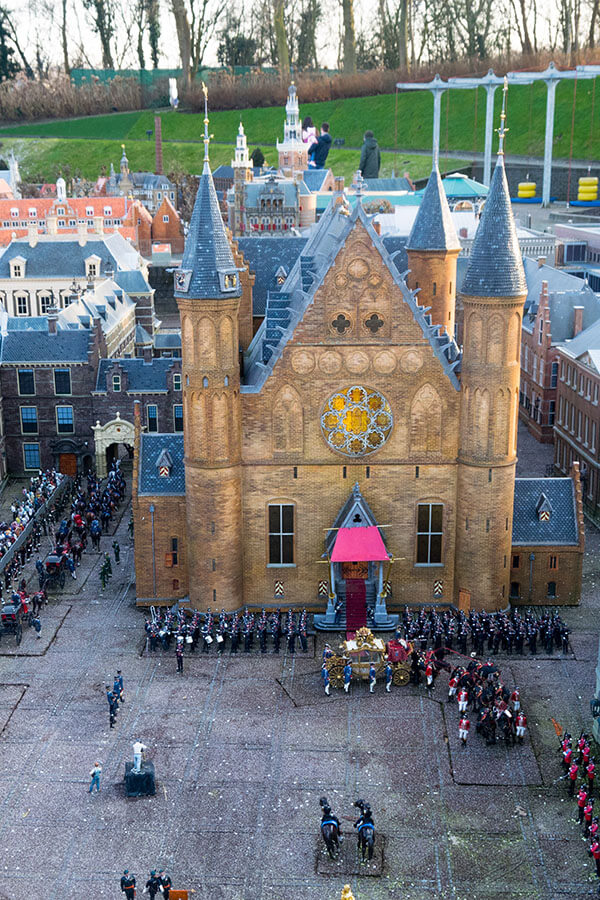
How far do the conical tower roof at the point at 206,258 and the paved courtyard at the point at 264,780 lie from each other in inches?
588

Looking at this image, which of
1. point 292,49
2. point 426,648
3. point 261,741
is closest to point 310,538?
point 426,648

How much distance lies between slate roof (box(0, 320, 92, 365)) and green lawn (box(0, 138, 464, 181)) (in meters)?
115

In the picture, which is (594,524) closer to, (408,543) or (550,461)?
(550,461)

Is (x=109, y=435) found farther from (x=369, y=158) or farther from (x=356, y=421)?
(x=369, y=158)

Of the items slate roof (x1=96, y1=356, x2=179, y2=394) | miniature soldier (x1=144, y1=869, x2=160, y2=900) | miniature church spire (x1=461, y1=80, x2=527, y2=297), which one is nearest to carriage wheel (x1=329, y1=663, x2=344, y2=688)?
miniature soldier (x1=144, y1=869, x2=160, y2=900)

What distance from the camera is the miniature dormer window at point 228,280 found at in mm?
42969

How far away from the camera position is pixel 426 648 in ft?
145

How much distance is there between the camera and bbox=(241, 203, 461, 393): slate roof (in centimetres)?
4319

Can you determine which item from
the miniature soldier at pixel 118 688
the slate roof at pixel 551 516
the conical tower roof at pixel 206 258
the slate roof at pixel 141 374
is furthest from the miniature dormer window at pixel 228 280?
the slate roof at pixel 141 374

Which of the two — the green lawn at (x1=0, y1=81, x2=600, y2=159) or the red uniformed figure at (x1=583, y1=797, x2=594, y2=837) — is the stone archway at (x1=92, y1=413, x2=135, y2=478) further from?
the green lawn at (x1=0, y1=81, x2=600, y2=159)

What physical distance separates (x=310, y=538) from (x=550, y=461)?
2739 centimetres

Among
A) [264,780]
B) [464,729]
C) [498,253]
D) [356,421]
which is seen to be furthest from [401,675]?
[498,253]

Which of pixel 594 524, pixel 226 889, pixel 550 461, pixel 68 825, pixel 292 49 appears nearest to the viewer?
pixel 226 889

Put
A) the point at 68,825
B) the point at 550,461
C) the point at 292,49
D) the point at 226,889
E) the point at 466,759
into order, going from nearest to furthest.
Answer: the point at 226,889 < the point at 68,825 < the point at 466,759 < the point at 550,461 < the point at 292,49
